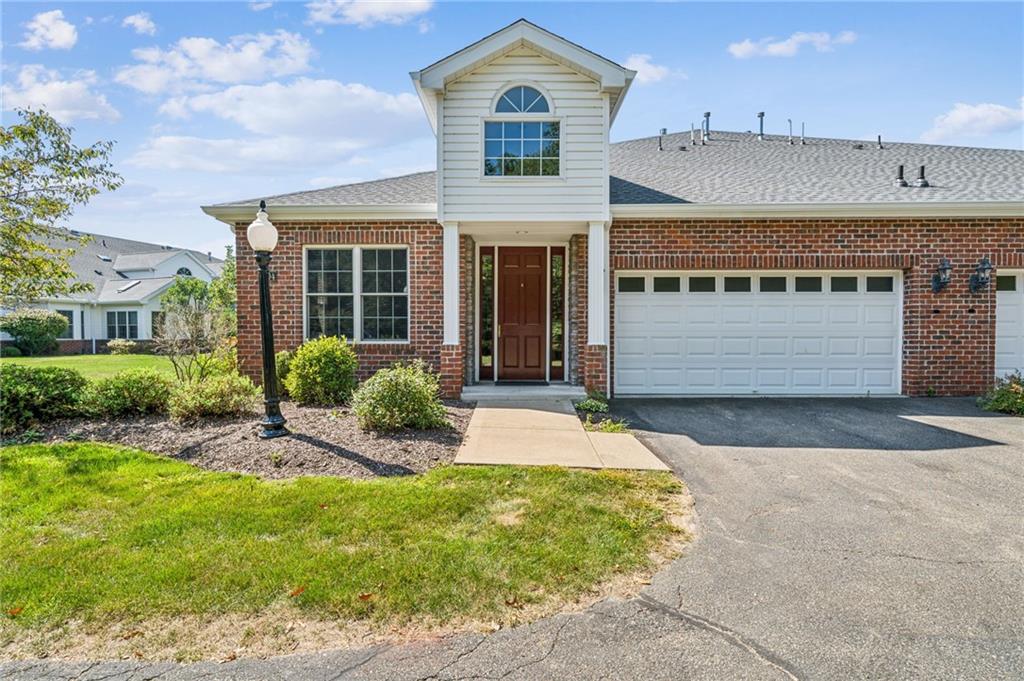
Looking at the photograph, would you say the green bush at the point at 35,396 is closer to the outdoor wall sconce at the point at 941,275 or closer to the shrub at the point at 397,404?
the shrub at the point at 397,404

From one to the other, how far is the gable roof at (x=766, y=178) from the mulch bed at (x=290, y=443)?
405cm

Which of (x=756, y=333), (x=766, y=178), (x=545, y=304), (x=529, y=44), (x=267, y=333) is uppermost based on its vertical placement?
(x=529, y=44)

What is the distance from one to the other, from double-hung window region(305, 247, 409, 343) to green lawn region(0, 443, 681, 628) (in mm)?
4534

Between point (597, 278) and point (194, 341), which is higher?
point (597, 278)

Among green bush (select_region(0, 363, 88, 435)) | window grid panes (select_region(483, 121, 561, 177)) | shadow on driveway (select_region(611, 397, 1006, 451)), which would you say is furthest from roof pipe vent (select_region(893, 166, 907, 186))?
green bush (select_region(0, 363, 88, 435))

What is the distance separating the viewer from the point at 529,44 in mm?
8258

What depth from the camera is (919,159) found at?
1139 centimetres

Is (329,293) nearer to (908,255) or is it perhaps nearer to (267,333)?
(267,333)

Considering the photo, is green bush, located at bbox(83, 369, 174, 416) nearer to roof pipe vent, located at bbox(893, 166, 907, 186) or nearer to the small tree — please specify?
the small tree

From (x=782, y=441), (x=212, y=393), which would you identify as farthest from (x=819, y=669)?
(x=212, y=393)

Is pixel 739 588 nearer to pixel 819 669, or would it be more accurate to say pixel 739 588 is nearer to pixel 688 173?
pixel 819 669

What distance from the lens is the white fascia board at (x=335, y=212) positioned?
8.91 meters

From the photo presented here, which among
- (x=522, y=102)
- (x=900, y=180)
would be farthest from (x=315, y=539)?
(x=900, y=180)

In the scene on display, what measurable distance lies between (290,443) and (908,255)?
10.1m
